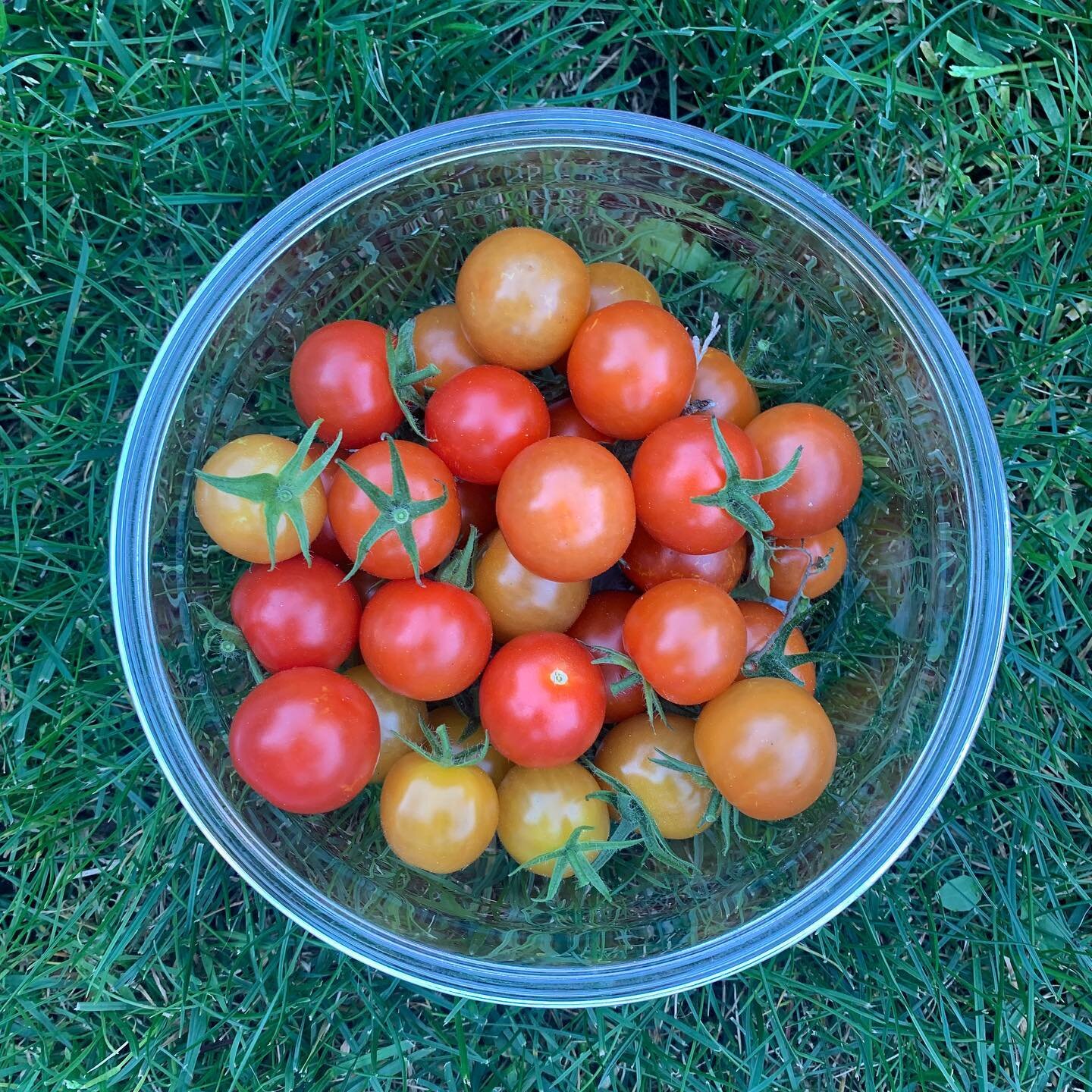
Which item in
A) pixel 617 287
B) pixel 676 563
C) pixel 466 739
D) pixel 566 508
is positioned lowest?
pixel 466 739

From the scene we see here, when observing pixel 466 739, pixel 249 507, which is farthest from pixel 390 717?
pixel 249 507

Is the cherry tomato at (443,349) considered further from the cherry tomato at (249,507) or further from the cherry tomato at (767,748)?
the cherry tomato at (767,748)

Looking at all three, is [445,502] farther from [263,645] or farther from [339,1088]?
[339,1088]

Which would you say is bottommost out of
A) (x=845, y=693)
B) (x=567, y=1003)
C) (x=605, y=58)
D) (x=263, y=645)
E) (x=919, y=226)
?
(x=567, y=1003)

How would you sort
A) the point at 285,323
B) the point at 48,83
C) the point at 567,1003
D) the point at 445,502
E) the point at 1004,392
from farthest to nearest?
the point at 1004,392, the point at 48,83, the point at 285,323, the point at 567,1003, the point at 445,502

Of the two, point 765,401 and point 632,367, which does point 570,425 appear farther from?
point 765,401

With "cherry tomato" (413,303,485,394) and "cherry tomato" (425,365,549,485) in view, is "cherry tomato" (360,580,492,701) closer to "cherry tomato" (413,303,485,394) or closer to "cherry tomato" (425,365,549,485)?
"cherry tomato" (425,365,549,485)

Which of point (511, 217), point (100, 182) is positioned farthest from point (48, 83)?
point (511, 217)
